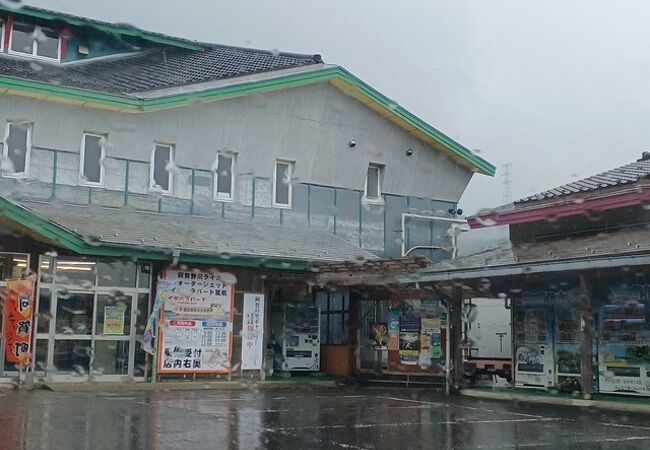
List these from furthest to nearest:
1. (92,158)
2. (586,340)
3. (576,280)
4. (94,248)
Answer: (92,158) → (94,248) → (576,280) → (586,340)

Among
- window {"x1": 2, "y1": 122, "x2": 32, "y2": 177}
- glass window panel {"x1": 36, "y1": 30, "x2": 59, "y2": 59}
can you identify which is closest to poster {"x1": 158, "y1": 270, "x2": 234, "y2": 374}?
window {"x1": 2, "y1": 122, "x2": 32, "y2": 177}

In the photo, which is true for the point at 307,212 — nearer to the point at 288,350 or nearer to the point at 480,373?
the point at 288,350

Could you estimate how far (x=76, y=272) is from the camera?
1689 centimetres

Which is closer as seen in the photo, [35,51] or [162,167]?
[162,167]

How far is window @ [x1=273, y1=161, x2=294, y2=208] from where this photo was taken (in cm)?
2067

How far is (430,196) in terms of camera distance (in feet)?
75.5

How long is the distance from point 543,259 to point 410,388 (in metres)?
5.45

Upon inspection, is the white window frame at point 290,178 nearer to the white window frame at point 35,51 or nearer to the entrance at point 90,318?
the entrance at point 90,318

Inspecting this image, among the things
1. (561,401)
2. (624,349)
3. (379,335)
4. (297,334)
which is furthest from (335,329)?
(624,349)

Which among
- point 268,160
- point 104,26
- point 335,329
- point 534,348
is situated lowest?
point 534,348

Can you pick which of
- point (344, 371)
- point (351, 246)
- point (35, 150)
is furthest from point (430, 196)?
point (35, 150)

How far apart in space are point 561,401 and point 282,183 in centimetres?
920

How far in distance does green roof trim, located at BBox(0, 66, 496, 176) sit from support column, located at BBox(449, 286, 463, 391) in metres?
6.63

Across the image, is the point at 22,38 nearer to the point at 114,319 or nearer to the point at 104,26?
the point at 104,26
